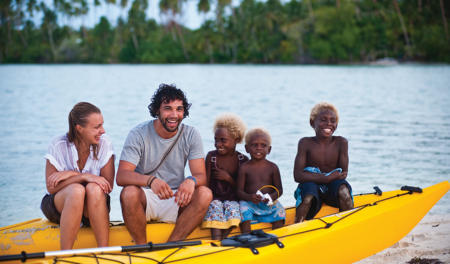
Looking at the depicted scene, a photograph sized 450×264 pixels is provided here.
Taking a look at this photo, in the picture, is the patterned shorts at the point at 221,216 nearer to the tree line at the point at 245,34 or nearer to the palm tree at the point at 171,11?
the tree line at the point at 245,34

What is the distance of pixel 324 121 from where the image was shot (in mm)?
3891

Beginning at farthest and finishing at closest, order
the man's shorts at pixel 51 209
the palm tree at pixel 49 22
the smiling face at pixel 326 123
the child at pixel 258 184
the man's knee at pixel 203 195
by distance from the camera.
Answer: the palm tree at pixel 49 22 → the smiling face at pixel 326 123 → the child at pixel 258 184 → the man's knee at pixel 203 195 → the man's shorts at pixel 51 209

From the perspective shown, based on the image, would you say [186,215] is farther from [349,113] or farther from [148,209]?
[349,113]

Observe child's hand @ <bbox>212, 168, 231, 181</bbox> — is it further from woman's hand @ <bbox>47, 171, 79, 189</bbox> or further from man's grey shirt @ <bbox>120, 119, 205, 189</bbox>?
woman's hand @ <bbox>47, 171, 79, 189</bbox>

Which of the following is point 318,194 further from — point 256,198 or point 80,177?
point 80,177

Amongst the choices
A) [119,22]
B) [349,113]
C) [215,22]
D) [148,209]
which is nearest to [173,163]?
[148,209]

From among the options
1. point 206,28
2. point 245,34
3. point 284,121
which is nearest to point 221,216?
point 284,121

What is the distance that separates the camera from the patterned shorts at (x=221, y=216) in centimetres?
346

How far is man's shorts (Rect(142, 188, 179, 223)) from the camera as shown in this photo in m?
3.44

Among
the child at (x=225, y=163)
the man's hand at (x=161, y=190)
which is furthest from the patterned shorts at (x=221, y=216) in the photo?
the man's hand at (x=161, y=190)

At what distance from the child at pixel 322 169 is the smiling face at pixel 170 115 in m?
1.17

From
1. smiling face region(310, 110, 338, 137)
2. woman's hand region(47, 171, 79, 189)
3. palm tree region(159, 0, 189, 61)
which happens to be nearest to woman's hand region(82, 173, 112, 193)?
woman's hand region(47, 171, 79, 189)

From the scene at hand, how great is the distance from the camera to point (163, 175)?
354 centimetres

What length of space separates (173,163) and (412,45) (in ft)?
153
